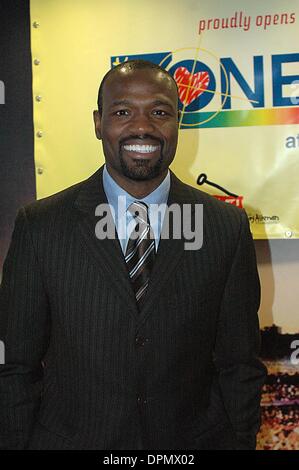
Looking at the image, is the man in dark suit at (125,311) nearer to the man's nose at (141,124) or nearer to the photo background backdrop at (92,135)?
the man's nose at (141,124)

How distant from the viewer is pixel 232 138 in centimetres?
205

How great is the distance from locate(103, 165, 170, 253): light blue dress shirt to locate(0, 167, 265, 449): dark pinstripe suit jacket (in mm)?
36

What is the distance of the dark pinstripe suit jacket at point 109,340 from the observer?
1225 millimetres

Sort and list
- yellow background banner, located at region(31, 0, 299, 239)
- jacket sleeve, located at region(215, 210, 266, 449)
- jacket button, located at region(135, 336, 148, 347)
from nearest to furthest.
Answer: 1. jacket button, located at region(135, 336, 148, 347)
2. jacket sleeve, located at region(215, 210, 266, 449)
3. yellow background banner, located at region(31, 0, 299, 239)

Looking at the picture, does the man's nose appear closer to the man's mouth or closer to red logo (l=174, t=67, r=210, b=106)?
the man's mouth

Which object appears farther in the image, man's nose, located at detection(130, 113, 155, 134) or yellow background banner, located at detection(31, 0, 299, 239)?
yellow background banner, located at detection(31, 0, 299, 239)

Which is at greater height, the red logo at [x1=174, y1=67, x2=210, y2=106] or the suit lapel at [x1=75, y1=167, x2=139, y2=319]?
the red logo at [x1=174, y1=67, x2=210, y2=106]

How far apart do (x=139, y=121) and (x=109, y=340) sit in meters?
0.49

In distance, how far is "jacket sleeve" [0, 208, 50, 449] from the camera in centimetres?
124

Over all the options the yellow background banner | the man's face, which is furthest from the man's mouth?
the yellow background banner

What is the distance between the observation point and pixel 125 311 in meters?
1.22

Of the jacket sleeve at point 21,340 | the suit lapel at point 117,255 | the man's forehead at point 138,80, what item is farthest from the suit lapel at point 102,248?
the man's forehead at point 138,80

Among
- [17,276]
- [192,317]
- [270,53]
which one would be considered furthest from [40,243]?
[270,53]

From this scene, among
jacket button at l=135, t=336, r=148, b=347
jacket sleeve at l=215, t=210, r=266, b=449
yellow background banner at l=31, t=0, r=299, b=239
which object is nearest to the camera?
jacket button at l=135, t=336, r=148, b=347
